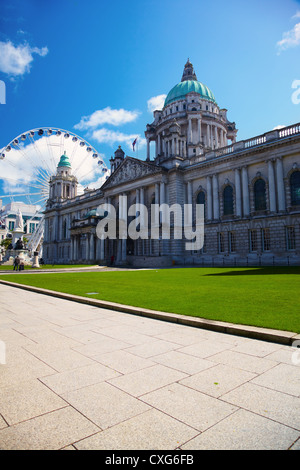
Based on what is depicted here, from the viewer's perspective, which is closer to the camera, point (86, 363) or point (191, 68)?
point (86, 363)

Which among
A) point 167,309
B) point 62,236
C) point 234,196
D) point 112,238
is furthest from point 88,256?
point 167,309

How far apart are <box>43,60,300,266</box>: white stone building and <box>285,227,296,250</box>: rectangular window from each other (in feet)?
0.34

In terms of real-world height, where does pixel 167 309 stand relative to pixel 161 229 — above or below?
below

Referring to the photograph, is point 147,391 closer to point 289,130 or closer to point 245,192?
point 245,192

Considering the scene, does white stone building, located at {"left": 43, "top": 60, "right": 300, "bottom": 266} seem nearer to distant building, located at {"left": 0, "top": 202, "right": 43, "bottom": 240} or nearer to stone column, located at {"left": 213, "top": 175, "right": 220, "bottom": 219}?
stone column, located at {"left": 213, "top": 175, "right": 220, "bottom": 219}

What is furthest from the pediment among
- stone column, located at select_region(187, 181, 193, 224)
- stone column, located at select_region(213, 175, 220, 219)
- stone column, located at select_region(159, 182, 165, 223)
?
stone column, located at select_region(213, 175, 220, 219)

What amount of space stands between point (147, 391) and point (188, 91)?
74.1m

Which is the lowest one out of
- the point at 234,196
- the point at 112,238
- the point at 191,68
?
the point at 112,238

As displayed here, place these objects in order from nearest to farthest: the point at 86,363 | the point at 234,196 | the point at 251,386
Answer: the point at 251,386, the point at 86,363, the point at 234,196

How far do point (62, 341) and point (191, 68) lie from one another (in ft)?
285

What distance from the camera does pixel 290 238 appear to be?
3278cm

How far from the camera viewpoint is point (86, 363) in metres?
4.87

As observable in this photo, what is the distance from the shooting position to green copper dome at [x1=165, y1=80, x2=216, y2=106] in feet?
223
